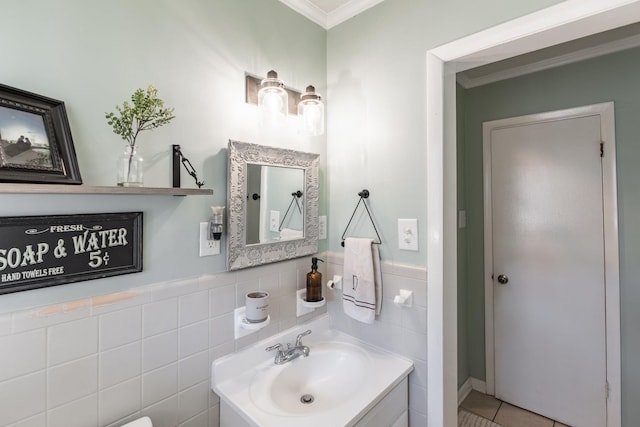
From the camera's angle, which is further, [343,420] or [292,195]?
[292,195]

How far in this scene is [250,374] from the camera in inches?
50.3

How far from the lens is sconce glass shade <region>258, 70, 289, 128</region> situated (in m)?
1.28

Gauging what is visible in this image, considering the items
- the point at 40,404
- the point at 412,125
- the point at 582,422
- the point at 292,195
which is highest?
the point at 412,125

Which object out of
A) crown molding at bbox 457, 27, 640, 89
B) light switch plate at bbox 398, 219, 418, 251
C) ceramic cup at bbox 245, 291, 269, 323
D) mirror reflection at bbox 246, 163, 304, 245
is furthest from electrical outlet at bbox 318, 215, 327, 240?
crown molding at bbox 457, 27, 640, 89

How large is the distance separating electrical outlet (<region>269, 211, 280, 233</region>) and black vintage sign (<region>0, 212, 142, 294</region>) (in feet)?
1.83

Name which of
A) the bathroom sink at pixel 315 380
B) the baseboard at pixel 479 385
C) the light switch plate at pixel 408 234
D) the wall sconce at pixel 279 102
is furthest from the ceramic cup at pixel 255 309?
the baseboard at pixel 479 385

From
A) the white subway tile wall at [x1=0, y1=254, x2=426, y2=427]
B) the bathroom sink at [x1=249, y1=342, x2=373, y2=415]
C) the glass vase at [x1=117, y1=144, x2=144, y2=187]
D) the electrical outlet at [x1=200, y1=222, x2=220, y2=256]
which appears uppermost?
the glass vase at [x1=117, y1=144, x2=144, y2=187]

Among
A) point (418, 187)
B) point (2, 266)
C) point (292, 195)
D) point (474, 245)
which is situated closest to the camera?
point (2, 266)

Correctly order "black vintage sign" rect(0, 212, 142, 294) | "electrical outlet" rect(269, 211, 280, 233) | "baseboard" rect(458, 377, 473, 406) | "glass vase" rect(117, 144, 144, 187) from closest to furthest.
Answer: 1. "black vintage sign" rect(0, 212, 142, 294)
2. "glass vase" rect(117, 144, 144, 187)
3. "electrical outlet" rect(269, 211, 280, 233)
4. "baseboard" rect(458, 377, 473, 406)

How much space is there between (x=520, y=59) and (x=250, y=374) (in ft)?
8.21

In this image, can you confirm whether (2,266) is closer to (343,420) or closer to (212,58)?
(212,58)

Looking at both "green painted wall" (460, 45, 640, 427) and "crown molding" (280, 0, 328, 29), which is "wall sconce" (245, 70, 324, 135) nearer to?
"crown molding" (280, 0, 328, 29)

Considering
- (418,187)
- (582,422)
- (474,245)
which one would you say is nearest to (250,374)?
(418,187)

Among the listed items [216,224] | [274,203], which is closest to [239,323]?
[216,224]
